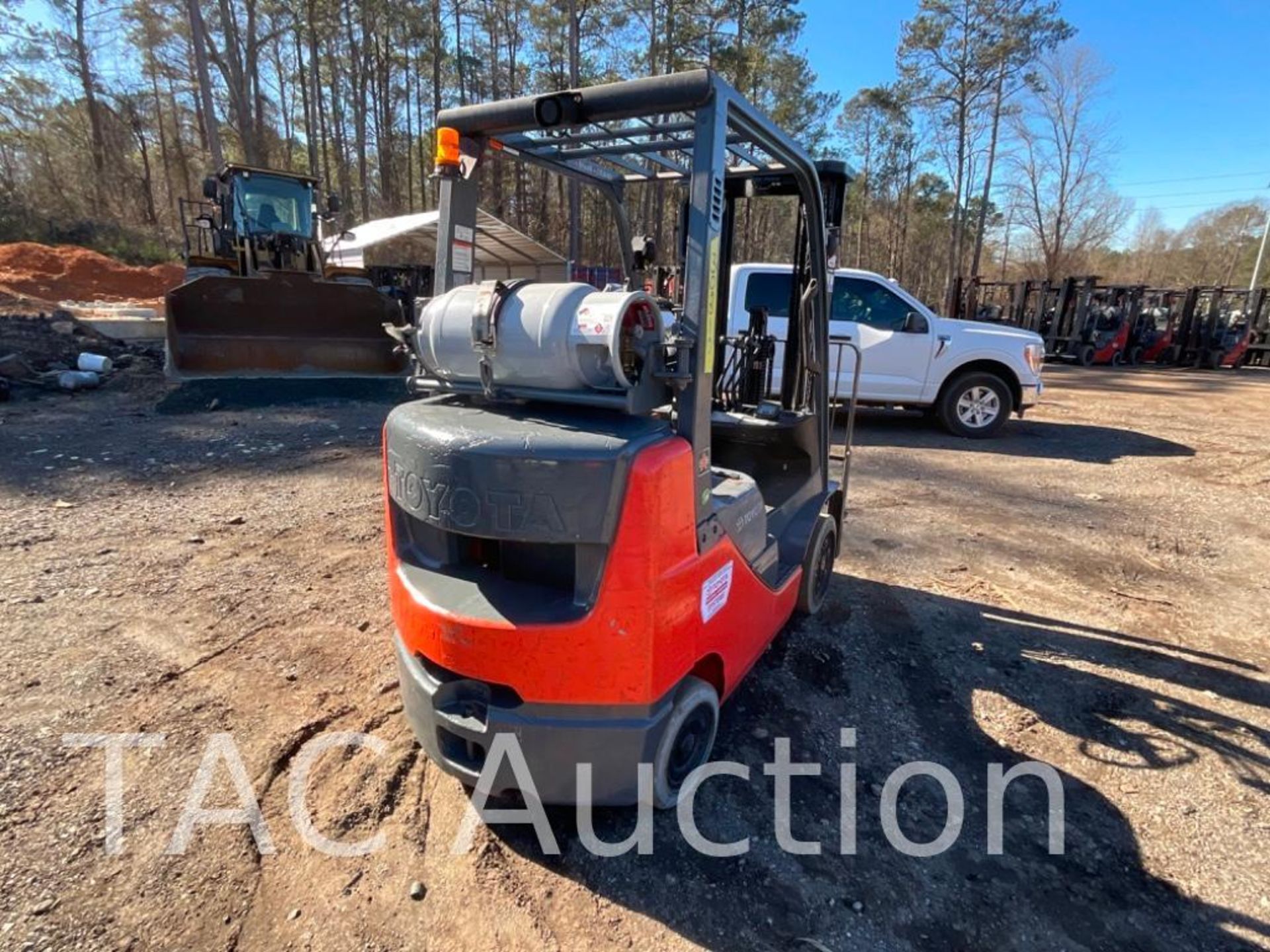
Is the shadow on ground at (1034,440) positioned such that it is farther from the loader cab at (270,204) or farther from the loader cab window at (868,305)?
the loader cab at (270,204)

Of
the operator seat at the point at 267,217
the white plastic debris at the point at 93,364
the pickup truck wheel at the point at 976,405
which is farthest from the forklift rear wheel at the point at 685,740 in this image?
the operator seat at the point at 267,217

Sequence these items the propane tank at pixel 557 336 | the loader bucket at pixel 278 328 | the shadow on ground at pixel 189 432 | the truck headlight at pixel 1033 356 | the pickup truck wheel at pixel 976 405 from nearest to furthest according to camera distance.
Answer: the propane tank at pixel 557 336, the shadow on ground at pixel 189 432, the truck headlight at pixel 1033 356, the pickup truck wheel at pixel 976 405, the loader bucket at pixel 278 328

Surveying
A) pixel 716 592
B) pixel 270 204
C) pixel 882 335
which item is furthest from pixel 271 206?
pixel 716 592

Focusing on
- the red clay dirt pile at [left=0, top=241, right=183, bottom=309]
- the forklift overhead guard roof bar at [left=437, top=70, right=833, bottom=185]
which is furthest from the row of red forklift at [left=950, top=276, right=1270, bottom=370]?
the red clay dirt pile at [left=0, top=241, right=183, bottom=309]

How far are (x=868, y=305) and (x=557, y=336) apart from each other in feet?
23.8

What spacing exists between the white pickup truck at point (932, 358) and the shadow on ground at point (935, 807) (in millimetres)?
5089

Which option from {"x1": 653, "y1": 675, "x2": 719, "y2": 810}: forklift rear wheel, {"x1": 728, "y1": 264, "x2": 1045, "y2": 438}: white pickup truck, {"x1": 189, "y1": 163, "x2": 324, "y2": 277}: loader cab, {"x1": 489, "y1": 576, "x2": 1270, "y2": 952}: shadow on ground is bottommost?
{"x1": 489, "y1": 576, "x2": 1270, "y2": 952}: shadow on ground

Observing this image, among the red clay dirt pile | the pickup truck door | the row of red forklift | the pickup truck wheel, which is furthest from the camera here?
the row of red forklift

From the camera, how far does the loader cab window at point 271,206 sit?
Answer: 11719mm

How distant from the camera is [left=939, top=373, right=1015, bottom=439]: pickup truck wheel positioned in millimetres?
8398

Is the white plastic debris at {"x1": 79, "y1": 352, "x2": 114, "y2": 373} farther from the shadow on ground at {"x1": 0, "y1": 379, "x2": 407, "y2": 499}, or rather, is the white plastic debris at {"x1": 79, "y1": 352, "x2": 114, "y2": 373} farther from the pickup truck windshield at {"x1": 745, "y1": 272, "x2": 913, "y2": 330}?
the pickup truck windshield at {"x1": 745, "y1": 272, "x2": 913, "y2": 330}

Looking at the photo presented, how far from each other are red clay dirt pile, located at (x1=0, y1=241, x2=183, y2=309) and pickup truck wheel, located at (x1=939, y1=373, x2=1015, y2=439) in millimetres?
21319

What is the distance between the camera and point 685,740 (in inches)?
91.3
